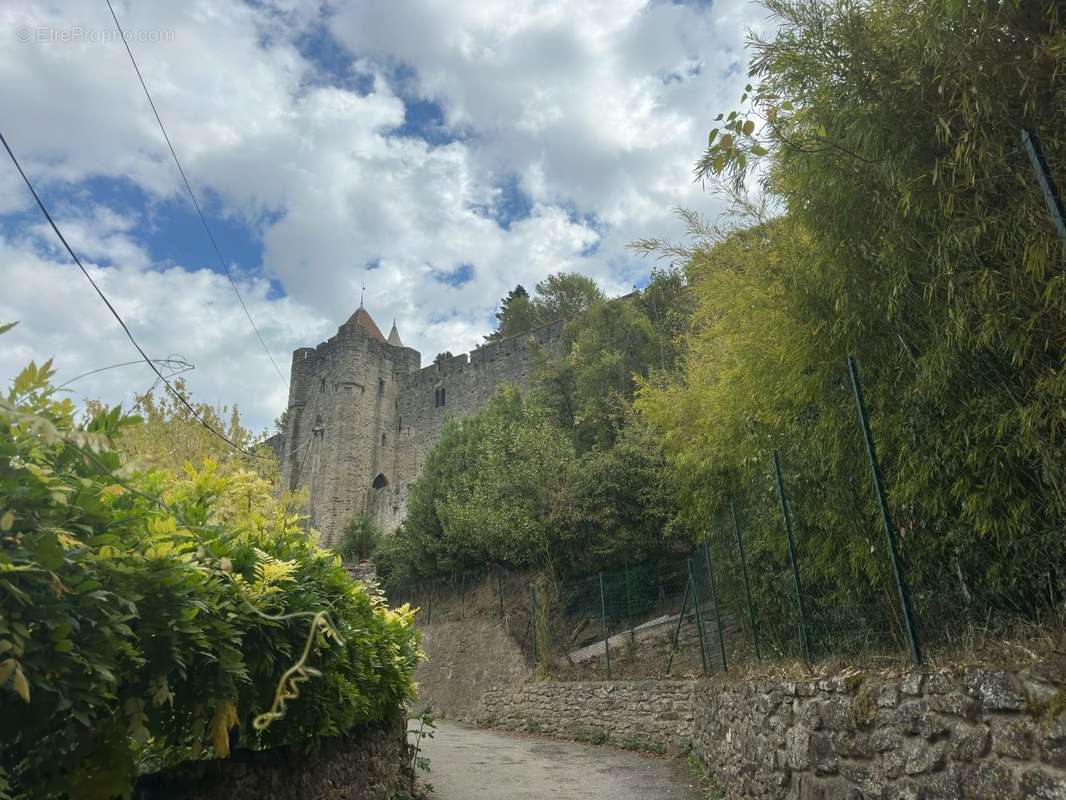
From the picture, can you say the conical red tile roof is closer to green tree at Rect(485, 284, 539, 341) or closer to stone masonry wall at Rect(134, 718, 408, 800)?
green tree at Rect(485, 284, 539, 341)

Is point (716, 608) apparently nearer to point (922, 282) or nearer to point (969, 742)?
point (922, 282)

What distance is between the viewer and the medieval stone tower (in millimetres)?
26828

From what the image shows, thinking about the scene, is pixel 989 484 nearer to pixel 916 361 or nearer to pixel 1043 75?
pixel 916 361

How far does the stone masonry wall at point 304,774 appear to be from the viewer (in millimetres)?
3139

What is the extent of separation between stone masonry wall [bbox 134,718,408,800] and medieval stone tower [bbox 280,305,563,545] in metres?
20.3

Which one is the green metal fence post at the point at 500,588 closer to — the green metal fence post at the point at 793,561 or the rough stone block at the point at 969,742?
the green metal fence post at the point at 793,561

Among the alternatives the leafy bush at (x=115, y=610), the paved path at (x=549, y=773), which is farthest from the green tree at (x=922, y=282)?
the leafy bush at (x=115, y=610)

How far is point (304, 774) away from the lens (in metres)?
3.91

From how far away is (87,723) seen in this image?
1876 mm

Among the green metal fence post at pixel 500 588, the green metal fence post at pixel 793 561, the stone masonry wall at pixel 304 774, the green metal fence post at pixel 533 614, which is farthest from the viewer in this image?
the green metal fence post at pixel 500 588

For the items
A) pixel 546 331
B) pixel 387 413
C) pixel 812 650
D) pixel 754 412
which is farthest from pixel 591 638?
pixel 387 413

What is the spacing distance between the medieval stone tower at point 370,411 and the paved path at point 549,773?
56.8 ft

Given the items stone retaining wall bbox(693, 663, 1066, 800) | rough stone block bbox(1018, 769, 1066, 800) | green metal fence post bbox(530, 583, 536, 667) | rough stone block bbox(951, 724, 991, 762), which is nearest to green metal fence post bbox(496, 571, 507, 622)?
green metal fence post bbox(530, 583, 536, 667)

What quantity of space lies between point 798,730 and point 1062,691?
1.85 m
